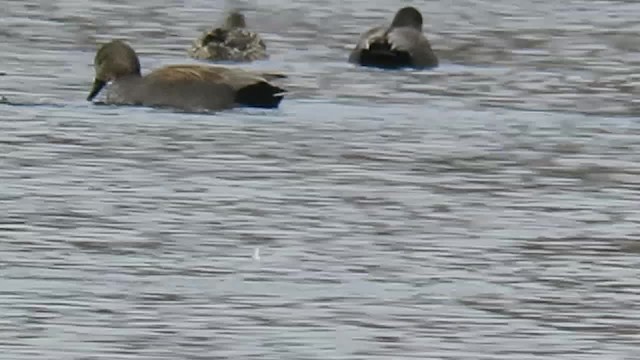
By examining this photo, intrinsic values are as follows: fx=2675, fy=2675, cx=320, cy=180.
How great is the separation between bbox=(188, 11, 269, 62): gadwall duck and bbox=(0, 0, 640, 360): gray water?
1.10 ft

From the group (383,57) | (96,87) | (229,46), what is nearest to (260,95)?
(96,87)

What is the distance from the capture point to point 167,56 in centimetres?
2219

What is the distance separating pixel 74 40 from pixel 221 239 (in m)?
11.1

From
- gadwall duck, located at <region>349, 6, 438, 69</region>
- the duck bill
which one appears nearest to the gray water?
the duck bill

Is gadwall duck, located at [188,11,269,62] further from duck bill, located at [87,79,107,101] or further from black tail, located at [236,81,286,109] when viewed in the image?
black tail, located at [236,81,286,109]

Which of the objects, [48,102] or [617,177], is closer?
[617,177]

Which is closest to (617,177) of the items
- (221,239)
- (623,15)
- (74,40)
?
(221,239)

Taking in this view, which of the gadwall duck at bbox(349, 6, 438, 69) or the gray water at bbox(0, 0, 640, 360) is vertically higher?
the gray water at bbox(0, 0, 640, 360)

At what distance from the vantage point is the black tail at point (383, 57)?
21047 millimetres

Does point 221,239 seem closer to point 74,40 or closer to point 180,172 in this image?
point 180,172

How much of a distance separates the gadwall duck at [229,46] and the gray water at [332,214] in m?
0.34

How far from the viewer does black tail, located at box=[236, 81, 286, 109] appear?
17.8 m

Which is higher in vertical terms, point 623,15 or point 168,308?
point 168,308

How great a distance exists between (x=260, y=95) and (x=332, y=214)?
5.15 metres
